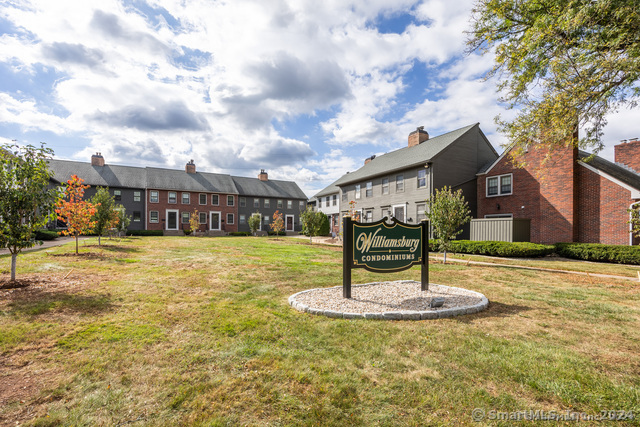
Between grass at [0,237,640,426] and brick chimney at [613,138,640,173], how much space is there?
2494cm

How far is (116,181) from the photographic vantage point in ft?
122

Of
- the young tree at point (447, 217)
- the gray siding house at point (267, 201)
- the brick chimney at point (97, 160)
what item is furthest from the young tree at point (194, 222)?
the young tree at point (447, 217)

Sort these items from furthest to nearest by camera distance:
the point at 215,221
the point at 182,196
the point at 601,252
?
the point at 215,221, the point at 182,196, the point at 601,252

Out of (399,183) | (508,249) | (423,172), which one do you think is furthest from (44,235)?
(508,249)

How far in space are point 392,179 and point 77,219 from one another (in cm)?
2209

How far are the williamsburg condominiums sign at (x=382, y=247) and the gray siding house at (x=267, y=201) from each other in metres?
37.8

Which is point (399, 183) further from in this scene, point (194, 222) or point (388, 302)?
point (194, 222)

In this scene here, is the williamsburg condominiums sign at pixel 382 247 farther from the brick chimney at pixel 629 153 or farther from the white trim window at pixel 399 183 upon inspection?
the brick chimney at pixel 629 153

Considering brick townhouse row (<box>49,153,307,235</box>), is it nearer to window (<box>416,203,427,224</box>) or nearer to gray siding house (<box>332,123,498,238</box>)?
gray siding house (<box>332,123,498,238</box>)

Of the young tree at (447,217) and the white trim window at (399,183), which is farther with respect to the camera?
the white trim window at (399,183)

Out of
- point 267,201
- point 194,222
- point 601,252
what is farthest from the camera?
point 267,201

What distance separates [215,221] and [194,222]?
580 centimetres

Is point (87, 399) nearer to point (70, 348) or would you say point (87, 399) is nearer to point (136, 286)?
point (70, 348)

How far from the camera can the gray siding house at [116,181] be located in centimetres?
3588
